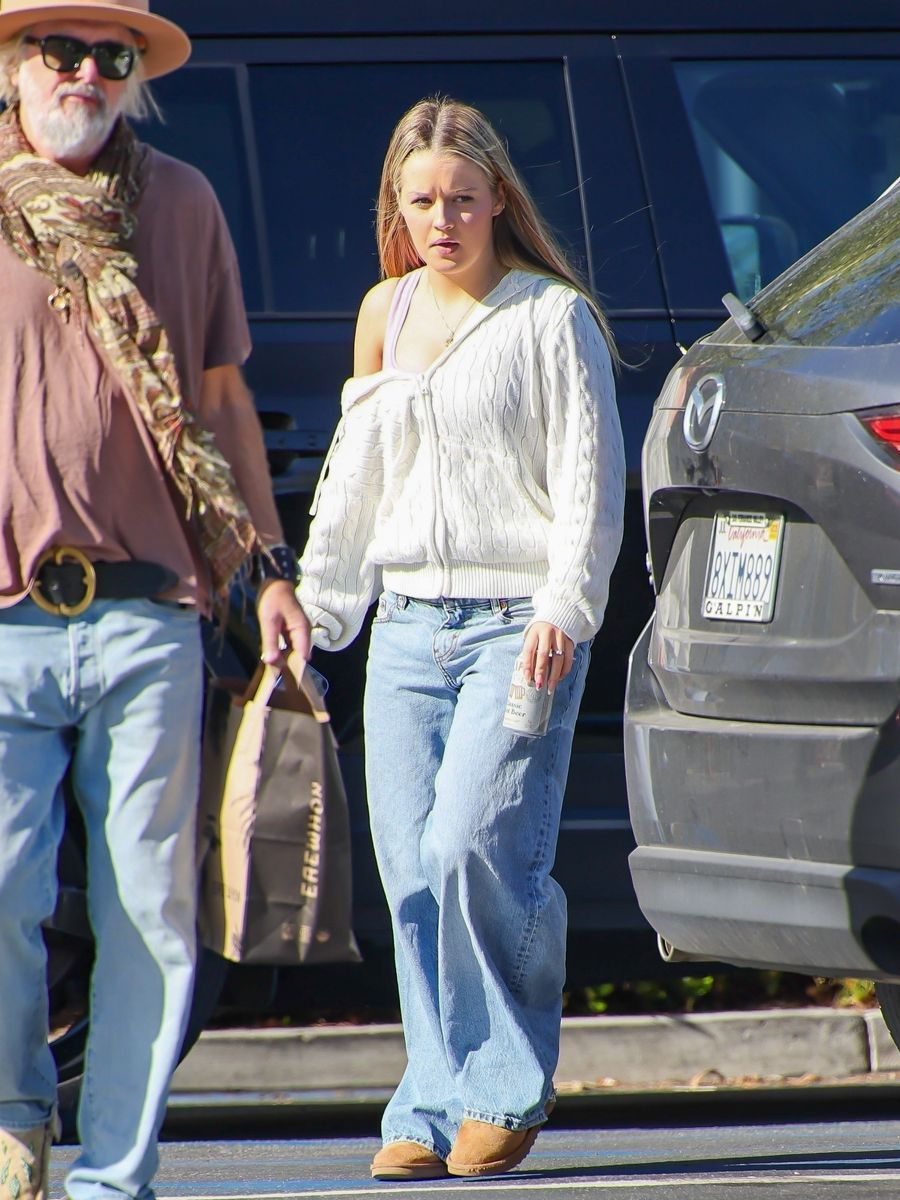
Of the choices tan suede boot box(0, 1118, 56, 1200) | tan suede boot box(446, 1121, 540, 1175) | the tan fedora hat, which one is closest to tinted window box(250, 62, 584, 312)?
the tan fedora hat

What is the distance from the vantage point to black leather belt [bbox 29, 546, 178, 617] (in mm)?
3482

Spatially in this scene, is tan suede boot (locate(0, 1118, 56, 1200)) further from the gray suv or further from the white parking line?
the gray suv

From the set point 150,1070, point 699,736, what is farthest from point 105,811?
point 699,736

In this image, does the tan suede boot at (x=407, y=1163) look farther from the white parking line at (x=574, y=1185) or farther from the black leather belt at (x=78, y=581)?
the black leather belt at (x=78, y=581)

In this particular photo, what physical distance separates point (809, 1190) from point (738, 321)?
1.53 m

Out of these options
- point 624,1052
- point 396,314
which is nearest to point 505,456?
point 396,314

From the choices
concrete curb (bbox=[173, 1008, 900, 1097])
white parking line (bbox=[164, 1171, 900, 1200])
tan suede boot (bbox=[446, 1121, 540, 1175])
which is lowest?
concrete curb (bbox=[173, 1008, 900, 1097])

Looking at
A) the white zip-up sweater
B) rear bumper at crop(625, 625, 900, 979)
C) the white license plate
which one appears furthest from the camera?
Answer: the white zip-up sweater

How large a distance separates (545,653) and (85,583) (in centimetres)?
100

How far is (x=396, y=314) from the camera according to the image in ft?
14.8

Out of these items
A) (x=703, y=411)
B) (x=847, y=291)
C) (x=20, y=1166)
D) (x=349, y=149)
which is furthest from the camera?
(x=349, y=149)

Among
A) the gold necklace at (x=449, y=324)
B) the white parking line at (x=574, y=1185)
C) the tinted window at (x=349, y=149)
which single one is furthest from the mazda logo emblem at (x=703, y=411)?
the white parking line at (x=574, y=1185)

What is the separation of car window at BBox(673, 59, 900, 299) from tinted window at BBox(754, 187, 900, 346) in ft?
3.35

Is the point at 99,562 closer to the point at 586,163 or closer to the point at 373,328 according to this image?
the point at 373,328
